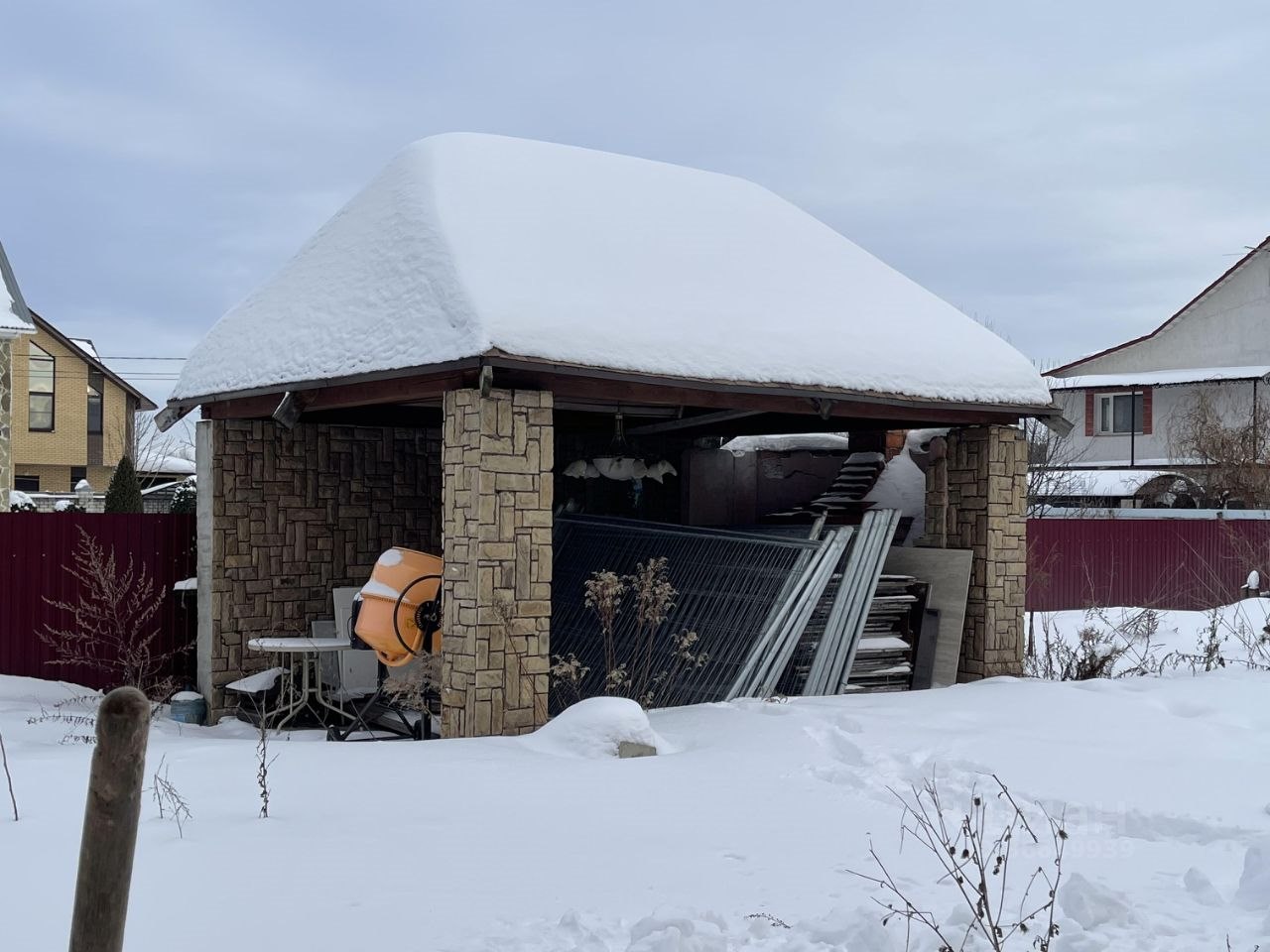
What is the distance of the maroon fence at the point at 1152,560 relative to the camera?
19.3 meters

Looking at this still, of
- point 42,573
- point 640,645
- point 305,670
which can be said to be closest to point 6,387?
point 42,573

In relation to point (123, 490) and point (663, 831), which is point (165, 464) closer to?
point (123, 490)

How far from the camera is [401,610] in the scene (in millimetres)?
8922

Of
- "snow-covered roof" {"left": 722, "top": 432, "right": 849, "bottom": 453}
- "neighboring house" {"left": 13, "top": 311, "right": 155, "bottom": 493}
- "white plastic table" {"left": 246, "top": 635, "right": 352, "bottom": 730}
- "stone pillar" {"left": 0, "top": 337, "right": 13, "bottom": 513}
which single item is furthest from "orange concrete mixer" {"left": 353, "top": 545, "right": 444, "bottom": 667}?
"neighboring house" {"left": 13, "top": 311, "right": 155, "bottom": 493}

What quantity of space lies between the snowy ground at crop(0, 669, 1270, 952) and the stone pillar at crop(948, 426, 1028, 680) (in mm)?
2030

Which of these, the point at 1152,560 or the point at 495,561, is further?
the point at 1152,560

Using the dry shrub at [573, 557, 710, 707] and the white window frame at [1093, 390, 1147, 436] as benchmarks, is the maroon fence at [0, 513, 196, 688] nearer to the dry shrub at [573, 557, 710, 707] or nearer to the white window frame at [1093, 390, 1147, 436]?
the dry shrub at [573, 557, 710, 707]

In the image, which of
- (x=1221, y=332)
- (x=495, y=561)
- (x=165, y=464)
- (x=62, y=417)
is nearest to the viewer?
(x=495, y=561)

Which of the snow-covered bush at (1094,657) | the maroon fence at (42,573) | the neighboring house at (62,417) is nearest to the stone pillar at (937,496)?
the snow-covered bush at (1094,657)

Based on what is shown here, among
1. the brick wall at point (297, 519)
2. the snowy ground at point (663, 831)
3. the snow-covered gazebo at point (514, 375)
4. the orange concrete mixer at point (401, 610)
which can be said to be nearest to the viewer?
the snowy ground at point (663, 831)

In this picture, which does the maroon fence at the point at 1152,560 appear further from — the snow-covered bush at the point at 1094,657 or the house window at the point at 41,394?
the house window at the point at 41,394

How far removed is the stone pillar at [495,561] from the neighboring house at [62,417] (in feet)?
88.9

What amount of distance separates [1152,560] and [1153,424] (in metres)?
11.4

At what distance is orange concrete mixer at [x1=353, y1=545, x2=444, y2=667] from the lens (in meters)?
8.91
